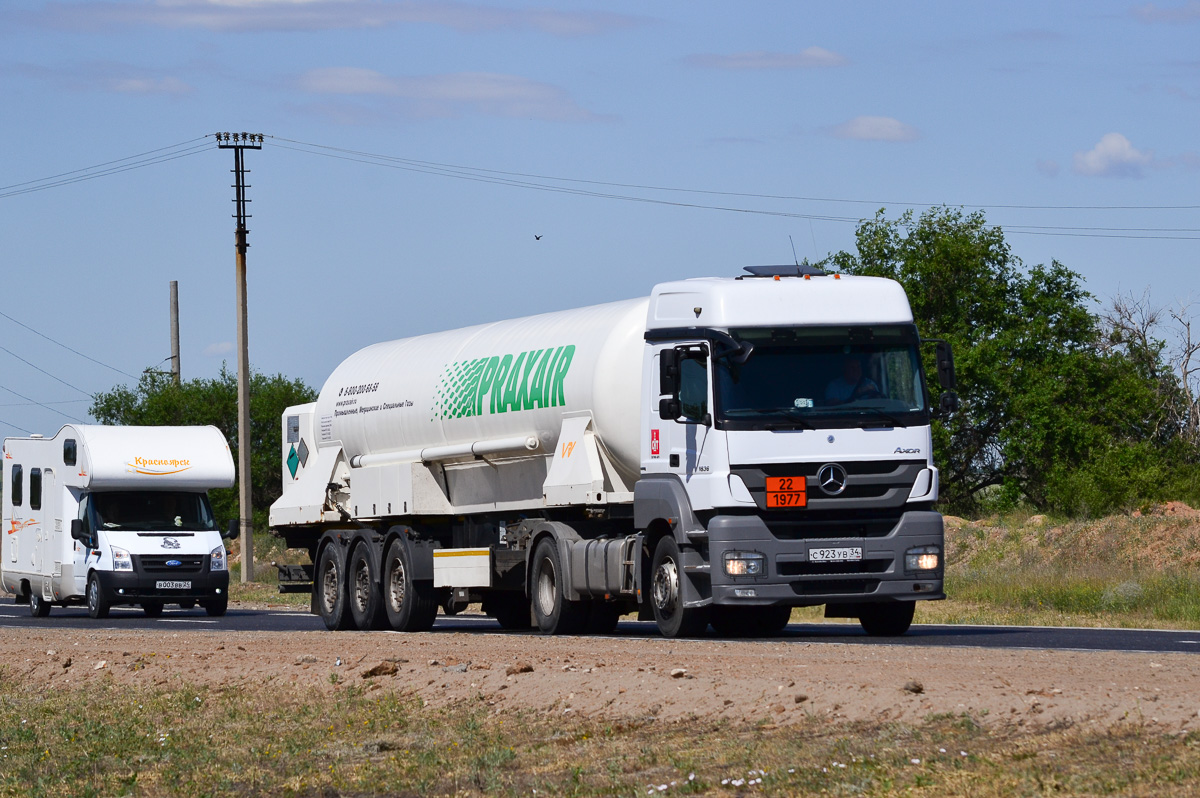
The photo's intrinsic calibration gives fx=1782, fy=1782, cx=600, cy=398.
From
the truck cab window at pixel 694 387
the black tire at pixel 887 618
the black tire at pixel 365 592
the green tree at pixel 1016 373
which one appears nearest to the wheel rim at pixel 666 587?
the truck cab window at pixel 694 387

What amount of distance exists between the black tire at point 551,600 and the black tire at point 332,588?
488 cm

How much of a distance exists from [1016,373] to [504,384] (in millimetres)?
33036

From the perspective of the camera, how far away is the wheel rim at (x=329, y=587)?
2545 centimetres

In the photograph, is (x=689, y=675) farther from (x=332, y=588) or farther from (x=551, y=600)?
(x=332, y=588)

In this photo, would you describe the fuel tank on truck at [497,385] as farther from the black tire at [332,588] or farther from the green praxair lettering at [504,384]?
the black tire at [332,588]

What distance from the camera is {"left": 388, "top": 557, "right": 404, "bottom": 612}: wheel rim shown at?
23.6m

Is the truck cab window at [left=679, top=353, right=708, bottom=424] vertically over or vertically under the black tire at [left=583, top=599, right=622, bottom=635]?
over

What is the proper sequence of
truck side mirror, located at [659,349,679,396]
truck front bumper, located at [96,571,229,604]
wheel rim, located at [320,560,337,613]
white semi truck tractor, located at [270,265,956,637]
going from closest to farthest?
1. white semi truck tractor, located at [270,265,956,637]
2. truck side mirror, located at [659,349,679,396]
3. wheel rim, located at [320,560,337,613]
4. truck front bumper, located at [96,571,229,604]

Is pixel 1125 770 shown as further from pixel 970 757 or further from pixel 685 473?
pixel 685 473

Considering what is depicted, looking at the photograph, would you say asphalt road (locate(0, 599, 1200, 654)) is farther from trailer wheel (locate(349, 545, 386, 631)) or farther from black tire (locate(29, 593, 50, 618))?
trailer wheel (locate(349, 545, 386, 631))

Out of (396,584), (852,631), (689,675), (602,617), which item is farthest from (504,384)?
(689,675)

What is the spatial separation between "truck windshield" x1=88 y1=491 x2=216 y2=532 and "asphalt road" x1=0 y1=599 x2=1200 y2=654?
1.63 metres

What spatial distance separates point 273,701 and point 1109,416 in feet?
138

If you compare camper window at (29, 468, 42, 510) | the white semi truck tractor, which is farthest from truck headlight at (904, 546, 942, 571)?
camper window at (29, 468, 42, 510)
